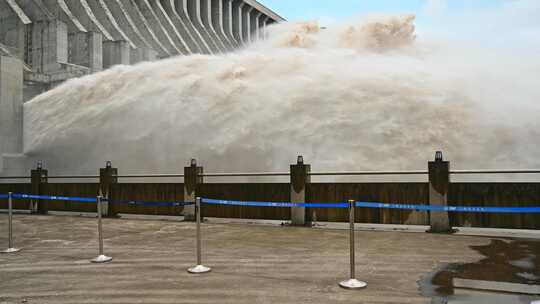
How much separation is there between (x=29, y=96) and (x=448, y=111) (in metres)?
18.6

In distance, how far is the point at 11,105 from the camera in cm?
A: 1936

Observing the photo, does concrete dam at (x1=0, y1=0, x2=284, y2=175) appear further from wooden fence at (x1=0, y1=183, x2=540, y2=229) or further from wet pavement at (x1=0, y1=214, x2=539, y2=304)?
wet pavement at (x1=0, y1=214, x2=539, y2=304)

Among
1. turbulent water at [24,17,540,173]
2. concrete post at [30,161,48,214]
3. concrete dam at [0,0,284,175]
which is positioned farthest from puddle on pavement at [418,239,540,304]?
concrete dam at [0,0,284,175]

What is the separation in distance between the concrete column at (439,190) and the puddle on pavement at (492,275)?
158cm

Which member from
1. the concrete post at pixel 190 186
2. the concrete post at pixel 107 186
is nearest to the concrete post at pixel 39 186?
the concrete post at pixel 107 186

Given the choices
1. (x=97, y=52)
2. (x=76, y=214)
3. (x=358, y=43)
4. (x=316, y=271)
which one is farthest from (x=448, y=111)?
(x=97, y=52)

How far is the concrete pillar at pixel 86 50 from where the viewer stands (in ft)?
89.5

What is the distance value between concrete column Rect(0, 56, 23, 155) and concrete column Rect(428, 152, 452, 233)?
17.1 m

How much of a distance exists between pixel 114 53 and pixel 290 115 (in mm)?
17597

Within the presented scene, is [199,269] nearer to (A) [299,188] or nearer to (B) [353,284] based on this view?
(B) [353,284]

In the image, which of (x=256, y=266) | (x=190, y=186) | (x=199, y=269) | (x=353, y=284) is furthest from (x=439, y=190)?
(x=190, y=186)

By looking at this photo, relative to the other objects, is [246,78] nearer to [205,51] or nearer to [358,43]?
[358,43]

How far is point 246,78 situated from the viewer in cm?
1914

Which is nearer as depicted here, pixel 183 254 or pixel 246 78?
pixel 183 254
